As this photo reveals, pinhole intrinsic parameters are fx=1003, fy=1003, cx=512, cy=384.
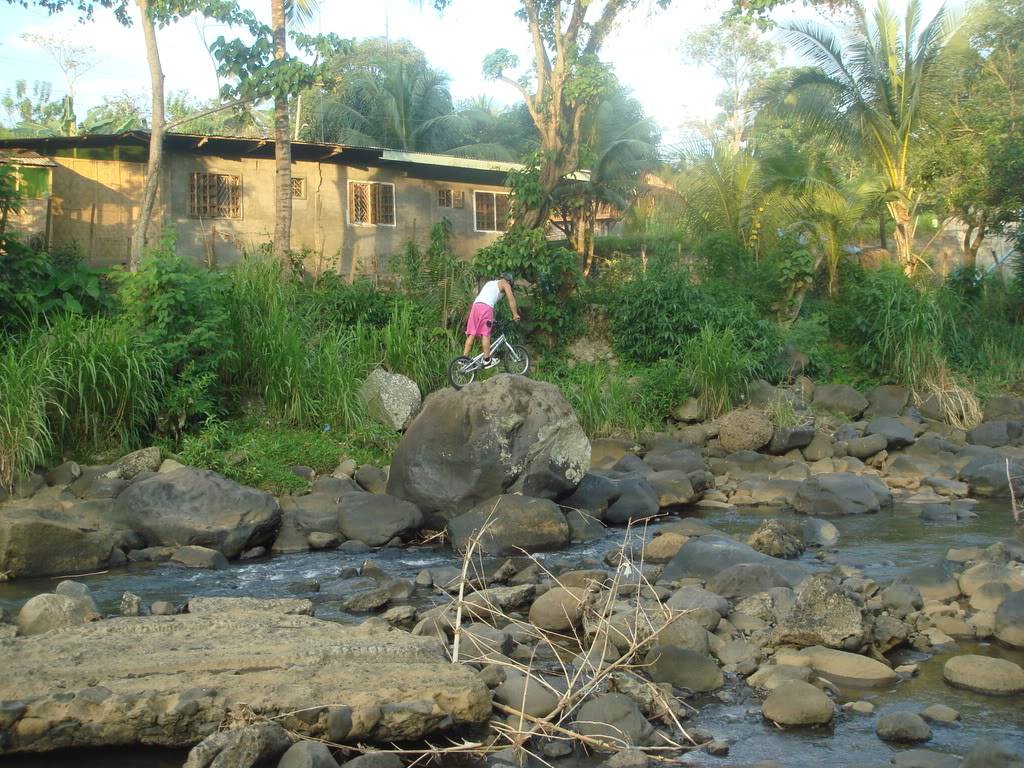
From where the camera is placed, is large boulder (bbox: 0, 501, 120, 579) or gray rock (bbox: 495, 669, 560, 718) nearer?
gray rock (bbox: 495, 669, 560, 718)

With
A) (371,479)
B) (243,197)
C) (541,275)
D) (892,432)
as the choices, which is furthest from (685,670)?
(243,197)

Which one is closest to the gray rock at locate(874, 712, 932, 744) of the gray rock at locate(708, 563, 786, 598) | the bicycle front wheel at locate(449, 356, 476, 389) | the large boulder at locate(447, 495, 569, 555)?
the gray rock at locate(708, 563, 786, 598)

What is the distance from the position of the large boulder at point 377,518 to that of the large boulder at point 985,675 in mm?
5830

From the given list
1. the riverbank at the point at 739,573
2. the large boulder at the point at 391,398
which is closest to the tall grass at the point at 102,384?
the riverbank at the point at 739,573

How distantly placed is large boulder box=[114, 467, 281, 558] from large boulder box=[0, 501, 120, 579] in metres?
0.58

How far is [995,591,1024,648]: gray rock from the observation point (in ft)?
21.4

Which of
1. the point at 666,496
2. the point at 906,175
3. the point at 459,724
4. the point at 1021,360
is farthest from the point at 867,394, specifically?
the point at 459,724

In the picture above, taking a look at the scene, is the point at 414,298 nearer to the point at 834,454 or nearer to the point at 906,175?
the point at 834,454

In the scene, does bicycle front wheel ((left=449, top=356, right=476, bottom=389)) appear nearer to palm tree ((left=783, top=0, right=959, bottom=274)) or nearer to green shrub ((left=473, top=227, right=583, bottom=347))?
green shrub ((left=473, top=227, right=583, bottom=347))

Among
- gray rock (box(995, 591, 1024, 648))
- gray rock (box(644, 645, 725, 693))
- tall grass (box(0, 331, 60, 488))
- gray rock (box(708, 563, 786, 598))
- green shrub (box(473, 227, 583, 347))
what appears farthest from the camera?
green shrub (box(473, 227, 583, 347))

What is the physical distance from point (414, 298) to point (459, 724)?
13841 millimetres

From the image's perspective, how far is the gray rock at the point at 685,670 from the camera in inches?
232

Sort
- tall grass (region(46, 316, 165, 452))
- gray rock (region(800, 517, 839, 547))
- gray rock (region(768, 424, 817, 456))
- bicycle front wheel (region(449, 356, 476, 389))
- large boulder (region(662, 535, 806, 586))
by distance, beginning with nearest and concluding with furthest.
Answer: large boulder (region(662, 535, 806, 586)) → gray rock (region(800, 517, 839, 547)) → tall grass (region(46, 316, 165, 452)) → bicycle front wheel (region(449, 356, 476, 389)) → gray rock (region(768, 424, 817, 456))

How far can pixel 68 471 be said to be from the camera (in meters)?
11.3
